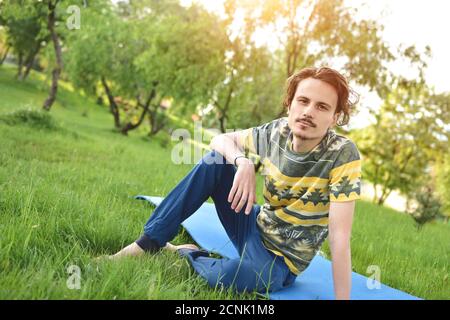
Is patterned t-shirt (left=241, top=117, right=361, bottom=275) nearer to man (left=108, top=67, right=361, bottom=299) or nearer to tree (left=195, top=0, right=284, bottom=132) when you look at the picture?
man (left=108, top=67, right=361, bottom=299)

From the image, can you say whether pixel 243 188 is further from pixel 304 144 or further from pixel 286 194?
pixel 304 144

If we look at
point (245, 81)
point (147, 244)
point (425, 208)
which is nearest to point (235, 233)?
point (147, 244)

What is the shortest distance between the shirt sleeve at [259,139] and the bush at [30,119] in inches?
302

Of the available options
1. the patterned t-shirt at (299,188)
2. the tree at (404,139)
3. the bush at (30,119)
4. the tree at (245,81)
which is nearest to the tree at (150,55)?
the tree at (245,81)

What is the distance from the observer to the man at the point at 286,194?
2.39 m

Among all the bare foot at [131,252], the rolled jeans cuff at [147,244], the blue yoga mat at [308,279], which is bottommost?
the blue yoga mat at [308,279]

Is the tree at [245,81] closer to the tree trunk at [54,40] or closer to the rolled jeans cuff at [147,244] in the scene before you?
the tree trunk at [54,40]

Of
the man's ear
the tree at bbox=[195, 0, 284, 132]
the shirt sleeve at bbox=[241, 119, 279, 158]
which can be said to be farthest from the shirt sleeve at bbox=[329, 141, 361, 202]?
the tree at bbox=[195, 0, 284, 132]

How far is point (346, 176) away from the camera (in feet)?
7.70

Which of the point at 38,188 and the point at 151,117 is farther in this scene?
the point at 151,117
